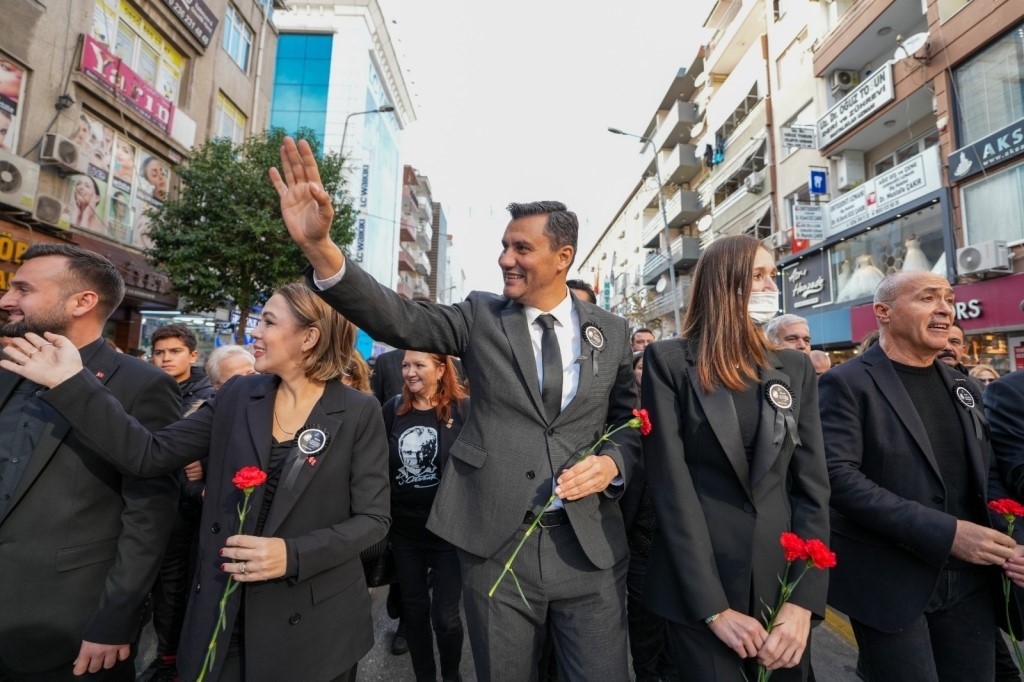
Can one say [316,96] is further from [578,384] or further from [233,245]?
[578,384]

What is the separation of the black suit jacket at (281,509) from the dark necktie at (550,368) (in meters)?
0.75

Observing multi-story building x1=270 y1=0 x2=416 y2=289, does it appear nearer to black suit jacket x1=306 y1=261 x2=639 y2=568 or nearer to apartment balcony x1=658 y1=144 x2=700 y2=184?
apartment balcony x1=658 y1=144 x2=700 y2=184

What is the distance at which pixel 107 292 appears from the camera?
2.25 metres

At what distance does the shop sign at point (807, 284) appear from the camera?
1622 cm

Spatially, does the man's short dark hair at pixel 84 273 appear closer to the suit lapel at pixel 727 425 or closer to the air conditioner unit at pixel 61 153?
the suit lapel at pixel 727 425

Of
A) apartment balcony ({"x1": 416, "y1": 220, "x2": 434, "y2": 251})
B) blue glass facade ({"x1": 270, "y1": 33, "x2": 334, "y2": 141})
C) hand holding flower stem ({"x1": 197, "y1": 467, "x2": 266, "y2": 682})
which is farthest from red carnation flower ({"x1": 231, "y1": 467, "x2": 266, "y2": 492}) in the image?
apartment balcony ({"x1": 416, "y1": 220, "x2": 434, "y2": 251})

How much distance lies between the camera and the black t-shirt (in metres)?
3.29

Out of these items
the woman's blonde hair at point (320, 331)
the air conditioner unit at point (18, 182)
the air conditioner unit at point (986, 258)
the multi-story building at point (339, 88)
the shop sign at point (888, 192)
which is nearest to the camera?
the woman's blonde hair at point (320, 331)

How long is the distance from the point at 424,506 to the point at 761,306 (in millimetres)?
2230

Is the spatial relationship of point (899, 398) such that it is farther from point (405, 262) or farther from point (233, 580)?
point (405, 262)

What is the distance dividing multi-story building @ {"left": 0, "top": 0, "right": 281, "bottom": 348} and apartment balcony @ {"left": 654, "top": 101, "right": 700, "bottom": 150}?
2047 centimetres

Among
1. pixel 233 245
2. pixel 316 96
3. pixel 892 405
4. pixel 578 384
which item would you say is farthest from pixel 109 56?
pixel 316 96

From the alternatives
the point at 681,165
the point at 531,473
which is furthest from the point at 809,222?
the point at 531,473

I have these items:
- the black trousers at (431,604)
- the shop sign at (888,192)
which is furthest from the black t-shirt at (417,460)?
the shop sign at (888,192)
